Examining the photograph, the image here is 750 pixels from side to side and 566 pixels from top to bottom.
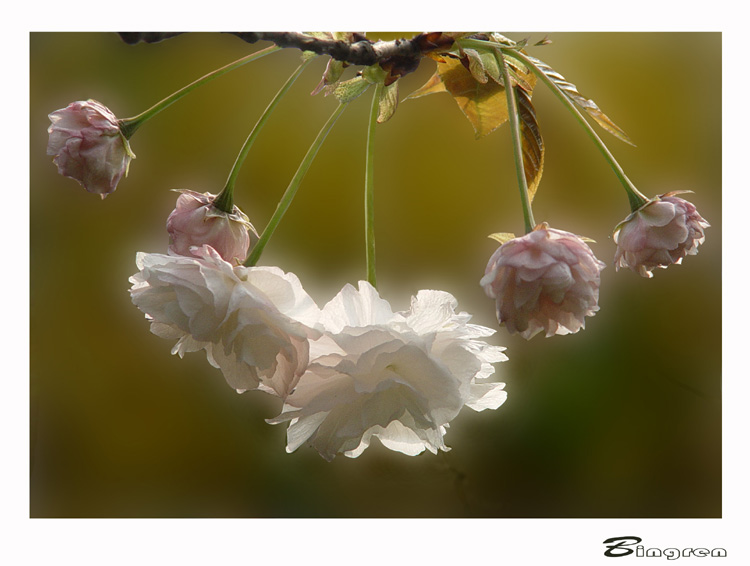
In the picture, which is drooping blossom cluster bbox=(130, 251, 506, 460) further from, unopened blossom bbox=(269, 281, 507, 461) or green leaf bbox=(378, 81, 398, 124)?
green leaf bbox=(378, 81, 398, 124)

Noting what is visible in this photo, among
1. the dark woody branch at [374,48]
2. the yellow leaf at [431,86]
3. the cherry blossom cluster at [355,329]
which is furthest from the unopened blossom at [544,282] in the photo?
the yellow leaf at [431,86]

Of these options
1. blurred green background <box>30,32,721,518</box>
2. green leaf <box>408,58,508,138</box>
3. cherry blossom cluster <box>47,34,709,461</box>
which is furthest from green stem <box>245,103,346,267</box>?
blurred green background <box>30,32,721,518</box>

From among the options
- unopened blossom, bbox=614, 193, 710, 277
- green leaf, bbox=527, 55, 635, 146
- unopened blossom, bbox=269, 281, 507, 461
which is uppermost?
green leaf, bbox=527, 55, 635, 146

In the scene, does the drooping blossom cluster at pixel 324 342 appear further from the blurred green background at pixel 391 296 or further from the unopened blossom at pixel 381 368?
the blurred green background at pixel 391 296

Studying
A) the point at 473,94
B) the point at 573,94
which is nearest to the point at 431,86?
the point at 473,94

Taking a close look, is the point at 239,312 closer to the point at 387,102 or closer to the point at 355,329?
the point at 355,329
